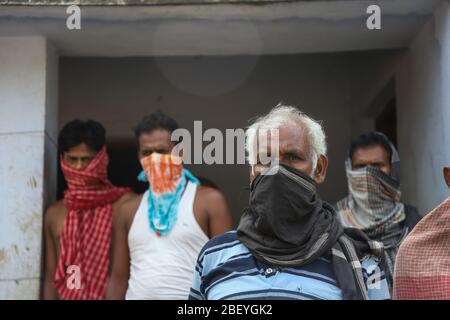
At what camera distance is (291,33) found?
5.11 m

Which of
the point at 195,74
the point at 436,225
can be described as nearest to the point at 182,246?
the point at 436,225

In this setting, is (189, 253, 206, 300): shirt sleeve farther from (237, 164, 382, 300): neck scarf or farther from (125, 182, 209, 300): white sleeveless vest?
(125, 182, 209, 300): white sleeveless vest

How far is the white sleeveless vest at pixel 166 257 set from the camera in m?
4.29

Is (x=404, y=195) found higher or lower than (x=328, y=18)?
lower

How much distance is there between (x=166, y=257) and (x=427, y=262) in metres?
1.89

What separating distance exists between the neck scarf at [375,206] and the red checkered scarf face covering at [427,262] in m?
1.58

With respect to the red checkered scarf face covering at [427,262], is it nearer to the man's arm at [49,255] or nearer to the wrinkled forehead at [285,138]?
the wrinkled forehead at [285,138]

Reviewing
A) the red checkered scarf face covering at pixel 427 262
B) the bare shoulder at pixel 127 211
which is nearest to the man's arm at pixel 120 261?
the bare shoulder at pixel 127 211

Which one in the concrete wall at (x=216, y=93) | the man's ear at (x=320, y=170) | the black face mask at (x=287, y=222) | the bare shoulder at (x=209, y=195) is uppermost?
the concrete wall at (x=216, y=93)

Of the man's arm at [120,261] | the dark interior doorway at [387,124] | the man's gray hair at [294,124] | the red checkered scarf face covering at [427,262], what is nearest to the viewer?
the red checkered scarf face covering at [427,262]

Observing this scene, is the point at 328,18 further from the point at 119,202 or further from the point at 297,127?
the point at 297,127

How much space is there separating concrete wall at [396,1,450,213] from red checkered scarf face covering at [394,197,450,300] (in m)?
1.94

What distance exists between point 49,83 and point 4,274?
1216 millimetres

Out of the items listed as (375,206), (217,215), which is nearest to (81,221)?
(217,215)
